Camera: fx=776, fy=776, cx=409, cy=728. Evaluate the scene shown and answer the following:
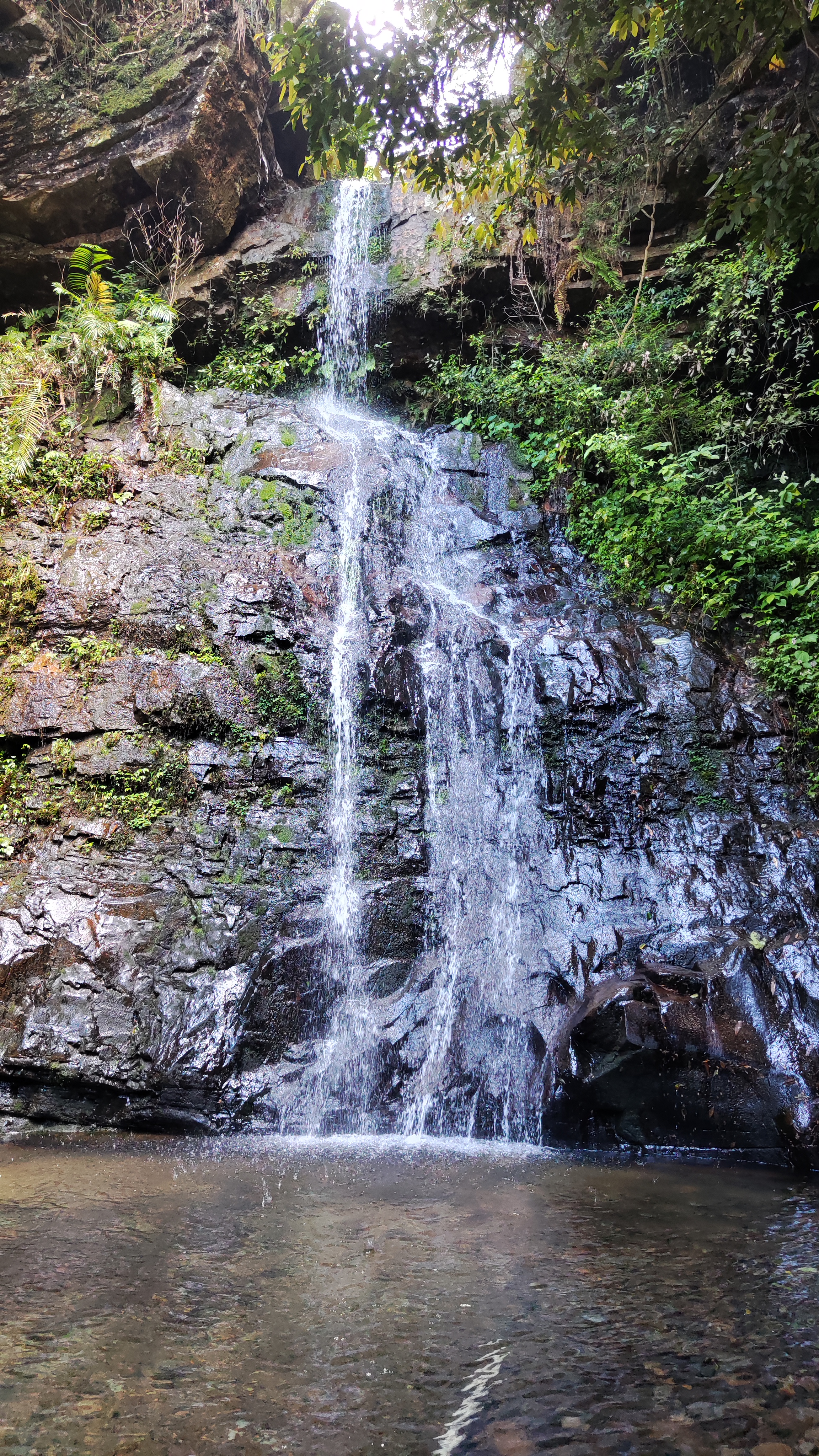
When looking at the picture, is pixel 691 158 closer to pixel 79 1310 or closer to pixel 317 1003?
pixel 317 1003

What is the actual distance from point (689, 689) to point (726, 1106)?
391 centimetres

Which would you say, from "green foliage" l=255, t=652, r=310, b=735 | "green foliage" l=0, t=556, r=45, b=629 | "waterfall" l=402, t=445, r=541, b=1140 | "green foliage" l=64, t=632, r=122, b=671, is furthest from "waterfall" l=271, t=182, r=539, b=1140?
"green foliage" l=0, t=556, r=45, b=629

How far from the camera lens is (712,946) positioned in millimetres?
6090

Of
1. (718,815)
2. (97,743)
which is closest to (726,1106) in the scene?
(718,815)

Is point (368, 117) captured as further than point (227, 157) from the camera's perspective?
No

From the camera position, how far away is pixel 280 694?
25.1 ft

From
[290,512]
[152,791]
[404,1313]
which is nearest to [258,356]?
[290,512]

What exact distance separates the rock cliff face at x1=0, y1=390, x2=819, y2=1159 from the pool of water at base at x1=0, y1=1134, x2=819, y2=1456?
1102 millimetres

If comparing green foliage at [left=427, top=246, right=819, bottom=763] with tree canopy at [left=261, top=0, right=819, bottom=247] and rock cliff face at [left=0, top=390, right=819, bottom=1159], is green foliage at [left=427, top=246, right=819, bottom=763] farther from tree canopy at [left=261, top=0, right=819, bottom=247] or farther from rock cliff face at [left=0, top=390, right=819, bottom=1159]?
tree canopy at [left=261, top=0, right=819, bottom=247]

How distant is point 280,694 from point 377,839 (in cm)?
176

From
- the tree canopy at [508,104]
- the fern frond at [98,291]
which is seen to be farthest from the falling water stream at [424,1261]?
the fern frond at [98,291]

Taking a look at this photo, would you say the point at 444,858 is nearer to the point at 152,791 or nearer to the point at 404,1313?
the point at 152,791

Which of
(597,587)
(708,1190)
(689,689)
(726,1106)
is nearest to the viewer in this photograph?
(708,1190)

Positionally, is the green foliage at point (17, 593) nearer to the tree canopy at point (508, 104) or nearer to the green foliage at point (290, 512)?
the green foliage at point (290, 512)
